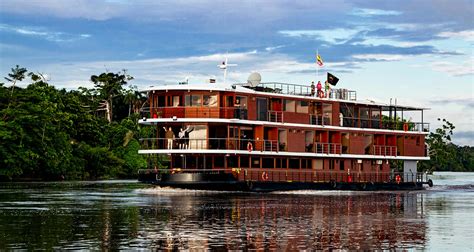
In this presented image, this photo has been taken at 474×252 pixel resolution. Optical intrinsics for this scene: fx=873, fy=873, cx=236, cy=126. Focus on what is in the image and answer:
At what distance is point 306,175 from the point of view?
189 ft

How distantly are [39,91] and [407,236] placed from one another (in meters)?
63.3

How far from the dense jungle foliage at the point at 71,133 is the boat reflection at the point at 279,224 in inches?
1242

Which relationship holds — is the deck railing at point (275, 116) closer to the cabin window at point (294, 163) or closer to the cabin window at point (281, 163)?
the cabin window at point (281, 163)

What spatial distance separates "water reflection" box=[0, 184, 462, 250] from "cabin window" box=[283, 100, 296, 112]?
481 inches

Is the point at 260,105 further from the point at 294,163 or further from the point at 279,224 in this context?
the point at 279,224

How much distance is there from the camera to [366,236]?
26375 mm

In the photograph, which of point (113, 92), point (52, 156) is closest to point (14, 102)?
point (52, 156)

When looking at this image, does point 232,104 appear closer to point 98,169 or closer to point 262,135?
point 262,135

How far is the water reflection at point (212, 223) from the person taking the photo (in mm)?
23891

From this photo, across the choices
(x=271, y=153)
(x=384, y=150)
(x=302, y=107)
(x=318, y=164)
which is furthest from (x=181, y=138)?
(x=384, y=150)

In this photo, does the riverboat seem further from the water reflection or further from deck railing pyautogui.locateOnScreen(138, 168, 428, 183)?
the water reflection

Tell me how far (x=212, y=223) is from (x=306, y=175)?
92.3 feet

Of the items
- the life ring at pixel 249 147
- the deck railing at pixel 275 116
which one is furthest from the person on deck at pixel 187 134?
the deck railing at pixel 275 116

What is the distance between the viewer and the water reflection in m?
23.9
